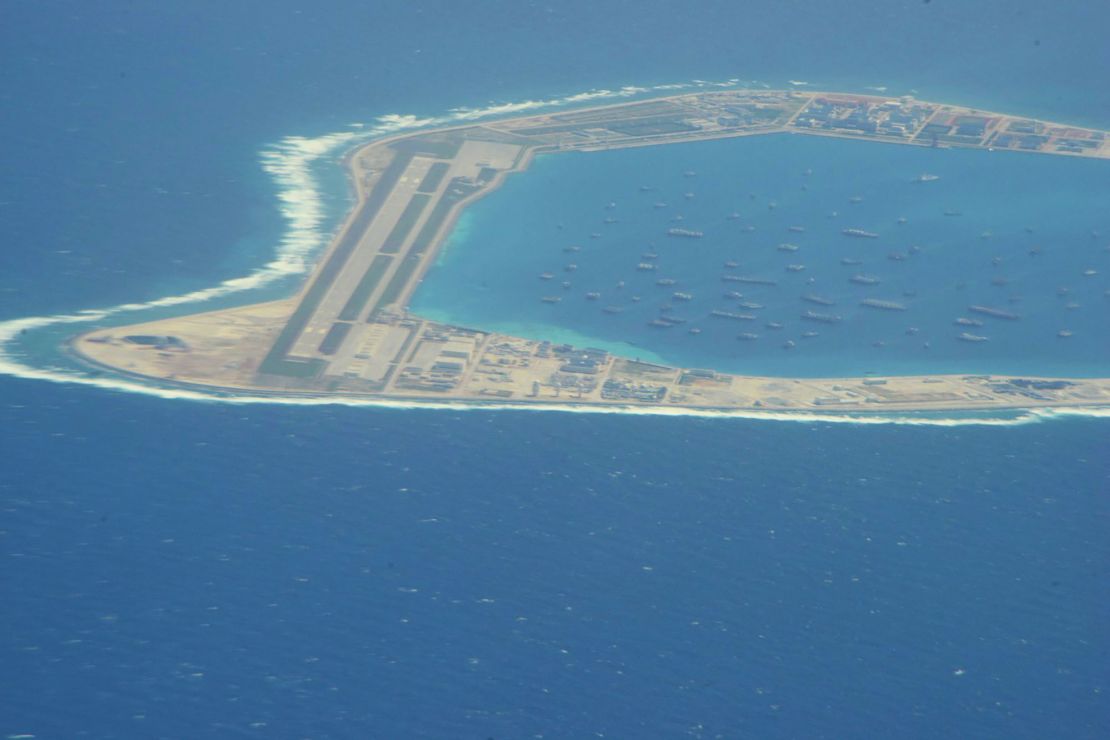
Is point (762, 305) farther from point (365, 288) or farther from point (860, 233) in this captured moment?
point (365, 288)

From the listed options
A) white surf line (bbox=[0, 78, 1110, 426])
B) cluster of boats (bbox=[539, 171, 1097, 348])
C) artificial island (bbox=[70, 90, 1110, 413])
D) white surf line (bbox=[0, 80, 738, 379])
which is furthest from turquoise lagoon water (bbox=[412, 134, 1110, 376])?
white surf line (bbox=[0, 80, 738, 379])

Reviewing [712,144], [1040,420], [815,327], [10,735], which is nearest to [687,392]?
[815,327]

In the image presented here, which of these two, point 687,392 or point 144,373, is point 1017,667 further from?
point 144,373

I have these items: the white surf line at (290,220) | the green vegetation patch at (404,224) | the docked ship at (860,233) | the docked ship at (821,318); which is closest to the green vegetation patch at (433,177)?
the green vegetation patch at (404,224)

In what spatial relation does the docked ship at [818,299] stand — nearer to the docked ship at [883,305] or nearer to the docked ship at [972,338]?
the docked ship at [883,305]

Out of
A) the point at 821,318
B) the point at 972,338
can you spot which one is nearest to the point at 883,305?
the point at 821,318

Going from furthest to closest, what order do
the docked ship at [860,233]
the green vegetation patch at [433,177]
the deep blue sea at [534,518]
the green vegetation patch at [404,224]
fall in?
the green vegetation patch at [433,177] → the docked ship at [860,233] → the green vegetation patch at [404,224] → the deep blue sea at [534,518]
